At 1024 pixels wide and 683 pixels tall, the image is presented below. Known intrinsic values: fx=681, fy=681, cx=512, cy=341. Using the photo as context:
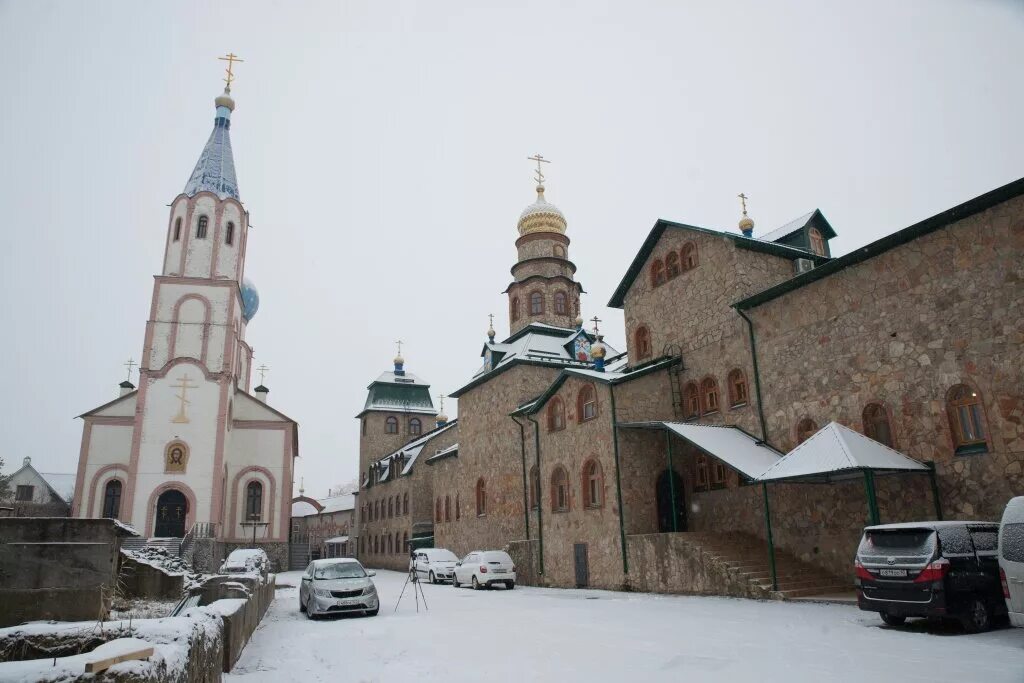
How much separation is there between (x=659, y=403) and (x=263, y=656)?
14.0 m

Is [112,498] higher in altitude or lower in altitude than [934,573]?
higher

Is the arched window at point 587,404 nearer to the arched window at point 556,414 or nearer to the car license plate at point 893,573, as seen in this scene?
the arched window at point 556,414

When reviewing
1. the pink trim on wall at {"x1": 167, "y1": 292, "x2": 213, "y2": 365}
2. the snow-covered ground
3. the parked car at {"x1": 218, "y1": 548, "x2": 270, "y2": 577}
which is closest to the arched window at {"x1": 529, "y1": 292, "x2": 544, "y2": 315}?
the pink trim on wall at {"x1": 167, "y1": 292, "x2": 213, "y2": 365}

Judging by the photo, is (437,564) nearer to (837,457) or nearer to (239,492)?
(239,492)

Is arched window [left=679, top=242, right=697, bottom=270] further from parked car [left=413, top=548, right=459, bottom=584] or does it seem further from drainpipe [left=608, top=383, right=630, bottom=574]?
parked car [left=413, top=548, right=459, bottom=584]

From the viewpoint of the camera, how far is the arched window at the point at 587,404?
830 inches

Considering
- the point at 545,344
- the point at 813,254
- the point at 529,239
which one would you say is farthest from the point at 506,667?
the point at 529,239

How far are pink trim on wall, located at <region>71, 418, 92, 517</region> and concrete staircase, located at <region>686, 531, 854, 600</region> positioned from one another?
29889 millimetres

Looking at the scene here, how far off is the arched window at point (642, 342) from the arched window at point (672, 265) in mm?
2031

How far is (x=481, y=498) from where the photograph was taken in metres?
30.0

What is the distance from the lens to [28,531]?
973 cm

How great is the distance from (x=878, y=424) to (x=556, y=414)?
34.7ft

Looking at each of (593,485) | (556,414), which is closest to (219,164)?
(556,414)

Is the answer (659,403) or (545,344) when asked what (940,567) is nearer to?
(659,403)
